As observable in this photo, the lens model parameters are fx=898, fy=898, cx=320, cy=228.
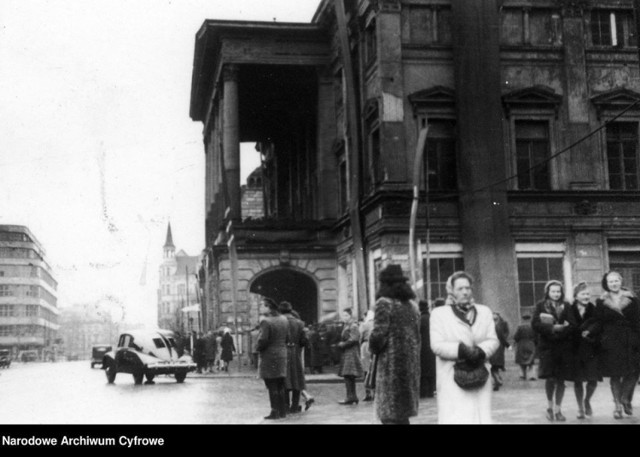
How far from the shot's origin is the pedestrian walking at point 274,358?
1439 cm

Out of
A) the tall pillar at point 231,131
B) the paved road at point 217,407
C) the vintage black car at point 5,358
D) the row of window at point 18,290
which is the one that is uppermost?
the tall pillar at point 231,131

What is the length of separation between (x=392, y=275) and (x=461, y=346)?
1379 mm

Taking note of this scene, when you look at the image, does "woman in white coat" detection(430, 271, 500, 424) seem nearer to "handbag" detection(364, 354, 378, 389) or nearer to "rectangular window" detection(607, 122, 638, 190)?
"handbag" detection(364, 354, 378, 389)

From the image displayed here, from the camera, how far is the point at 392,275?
939cm

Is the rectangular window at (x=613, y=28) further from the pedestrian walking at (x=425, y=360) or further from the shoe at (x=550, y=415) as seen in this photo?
the shoe at (x=550, y=415)

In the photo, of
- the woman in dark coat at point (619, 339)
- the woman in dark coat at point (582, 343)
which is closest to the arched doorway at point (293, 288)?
the woman in dark coat at point (582, 343)

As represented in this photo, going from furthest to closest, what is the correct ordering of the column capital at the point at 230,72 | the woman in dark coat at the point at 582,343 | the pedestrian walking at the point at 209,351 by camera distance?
1. the column capital at the point at 230,72
2. the pedestrian walking at the point at 209,351
3. the woman in dark coat at the point at 582,343

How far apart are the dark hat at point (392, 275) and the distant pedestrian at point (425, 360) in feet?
27.5

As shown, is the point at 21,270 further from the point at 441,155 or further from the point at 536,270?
the point at 536,270

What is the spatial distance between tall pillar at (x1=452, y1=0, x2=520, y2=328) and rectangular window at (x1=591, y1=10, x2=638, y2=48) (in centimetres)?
329

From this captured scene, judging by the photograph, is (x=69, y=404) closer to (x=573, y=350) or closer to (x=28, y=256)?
(x=28, y=256)

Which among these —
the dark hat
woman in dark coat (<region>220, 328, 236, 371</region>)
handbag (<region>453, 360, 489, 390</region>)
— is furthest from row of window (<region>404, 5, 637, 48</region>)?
handbag (<region>453, 360, 489, 390</region>)

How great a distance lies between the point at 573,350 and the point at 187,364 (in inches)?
660

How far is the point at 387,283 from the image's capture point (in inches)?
369
